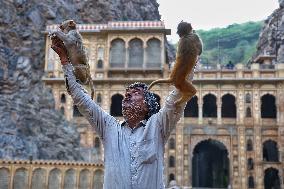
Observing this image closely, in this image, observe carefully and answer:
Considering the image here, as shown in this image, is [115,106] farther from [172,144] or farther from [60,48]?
[60,48]

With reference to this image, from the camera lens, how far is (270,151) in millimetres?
34312

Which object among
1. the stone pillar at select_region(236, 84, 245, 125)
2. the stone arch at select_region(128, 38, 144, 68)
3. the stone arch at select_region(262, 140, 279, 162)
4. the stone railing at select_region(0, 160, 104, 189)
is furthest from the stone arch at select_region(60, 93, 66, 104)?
the stone arch at select_region(262, 140, 279, 162)

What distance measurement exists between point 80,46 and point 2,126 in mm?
27026

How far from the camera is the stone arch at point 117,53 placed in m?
36.4

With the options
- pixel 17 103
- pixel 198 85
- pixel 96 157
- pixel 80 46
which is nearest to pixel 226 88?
pixel 198 85

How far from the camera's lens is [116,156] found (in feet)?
9.95

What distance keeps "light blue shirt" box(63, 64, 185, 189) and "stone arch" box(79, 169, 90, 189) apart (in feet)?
79.4

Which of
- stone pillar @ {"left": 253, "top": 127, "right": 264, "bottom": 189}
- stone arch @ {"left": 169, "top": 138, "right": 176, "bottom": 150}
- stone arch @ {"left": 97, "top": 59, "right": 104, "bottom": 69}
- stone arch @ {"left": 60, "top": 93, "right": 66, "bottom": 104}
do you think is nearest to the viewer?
stone pillar @ {"left": 253, "top": 127, "right": 264, "bottom": 189}

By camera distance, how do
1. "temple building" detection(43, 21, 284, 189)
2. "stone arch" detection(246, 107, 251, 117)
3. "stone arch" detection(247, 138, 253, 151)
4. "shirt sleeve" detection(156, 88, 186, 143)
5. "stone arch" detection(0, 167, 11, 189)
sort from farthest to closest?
"stone arch" detection(246, 107, 251, 117), "stone arch" detection(247, 138, 253, 151), "temple building" detection(43, 21, 284, 189), "stone arch" detection(0, 167, 11, 189), "shirt sleeve" detection(156, 88, 186, 143)

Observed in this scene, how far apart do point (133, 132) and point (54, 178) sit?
24734 mm

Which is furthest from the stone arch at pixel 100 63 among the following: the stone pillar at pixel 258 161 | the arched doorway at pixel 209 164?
the stone pillar at pixel 258 161

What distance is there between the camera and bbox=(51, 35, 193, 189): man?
2.95 meters

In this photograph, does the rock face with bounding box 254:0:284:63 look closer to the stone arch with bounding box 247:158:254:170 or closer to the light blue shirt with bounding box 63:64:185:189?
the stone arch with bounding box 247:158:254:170

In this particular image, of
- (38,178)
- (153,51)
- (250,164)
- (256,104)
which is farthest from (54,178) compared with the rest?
(256,104)
